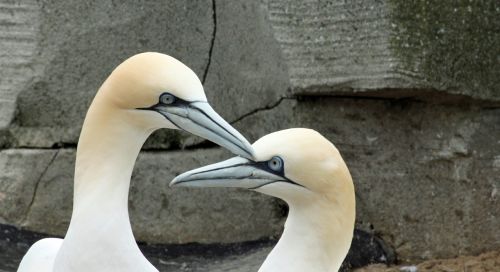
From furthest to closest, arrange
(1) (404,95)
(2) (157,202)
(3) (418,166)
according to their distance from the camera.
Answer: (2) (157,202) < (3) (418,166) < (1) (404,95)

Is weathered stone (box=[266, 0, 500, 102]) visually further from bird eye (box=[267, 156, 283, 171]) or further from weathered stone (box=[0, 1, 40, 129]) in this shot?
bird eye (box=[267, 156, 283, 171])

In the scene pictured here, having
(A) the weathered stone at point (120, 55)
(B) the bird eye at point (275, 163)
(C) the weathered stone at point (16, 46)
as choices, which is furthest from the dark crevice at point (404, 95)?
(B) the bird eye at point (275, 163)

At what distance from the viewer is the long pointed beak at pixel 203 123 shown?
4.56 metres

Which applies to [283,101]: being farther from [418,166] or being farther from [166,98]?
[166,98]

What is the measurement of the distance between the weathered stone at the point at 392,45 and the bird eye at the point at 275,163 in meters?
2.07

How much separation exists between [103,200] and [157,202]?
2.60 meters

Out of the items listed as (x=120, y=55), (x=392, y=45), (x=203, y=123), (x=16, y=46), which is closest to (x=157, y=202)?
(x=120, y=55)

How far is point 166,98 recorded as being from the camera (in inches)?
179

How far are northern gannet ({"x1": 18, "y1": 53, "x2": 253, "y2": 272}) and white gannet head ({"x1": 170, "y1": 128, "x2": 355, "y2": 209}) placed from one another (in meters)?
0.08

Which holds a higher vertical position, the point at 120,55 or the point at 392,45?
the point at 392,45

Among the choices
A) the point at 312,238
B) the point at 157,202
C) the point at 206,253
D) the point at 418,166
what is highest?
the point at 312,238

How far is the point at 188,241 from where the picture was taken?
23.5ft

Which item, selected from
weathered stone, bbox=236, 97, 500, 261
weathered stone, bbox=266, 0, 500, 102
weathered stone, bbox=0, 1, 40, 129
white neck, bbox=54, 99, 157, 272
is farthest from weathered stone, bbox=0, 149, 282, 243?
white neck, bbox=54, 99, 157, 272

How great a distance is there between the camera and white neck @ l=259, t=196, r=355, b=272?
4.40m
